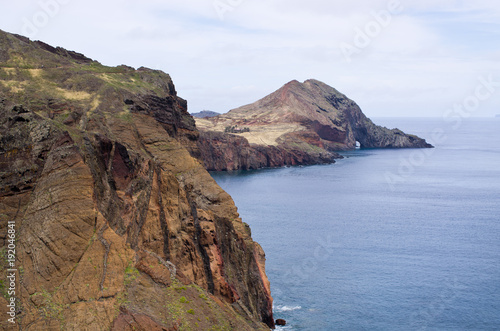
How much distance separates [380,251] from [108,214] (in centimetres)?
5417

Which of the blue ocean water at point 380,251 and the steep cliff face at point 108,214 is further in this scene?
the blue ocean water at point 380,251

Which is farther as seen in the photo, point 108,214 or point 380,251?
point 380,251

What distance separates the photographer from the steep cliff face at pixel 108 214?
34.2 m

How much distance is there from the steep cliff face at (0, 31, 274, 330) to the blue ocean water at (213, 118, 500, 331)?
12293 mm

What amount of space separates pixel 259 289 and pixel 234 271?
408 cm

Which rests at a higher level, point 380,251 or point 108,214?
point 108,214

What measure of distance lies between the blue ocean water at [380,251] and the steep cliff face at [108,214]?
12.3m

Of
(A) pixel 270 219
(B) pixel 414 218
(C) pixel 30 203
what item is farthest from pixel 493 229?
(C) pixel 30 203

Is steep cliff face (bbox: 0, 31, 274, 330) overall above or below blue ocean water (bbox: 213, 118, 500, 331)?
above

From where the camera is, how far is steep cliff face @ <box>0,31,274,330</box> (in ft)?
112

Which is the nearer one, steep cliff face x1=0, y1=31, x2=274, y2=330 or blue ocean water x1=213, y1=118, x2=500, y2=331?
steep cliff face x1=0, y1=31, x2=274, y2=330

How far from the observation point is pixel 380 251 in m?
84.5

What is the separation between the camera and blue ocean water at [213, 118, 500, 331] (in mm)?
60969

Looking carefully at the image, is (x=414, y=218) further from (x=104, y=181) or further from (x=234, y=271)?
(x=104, y=181)
